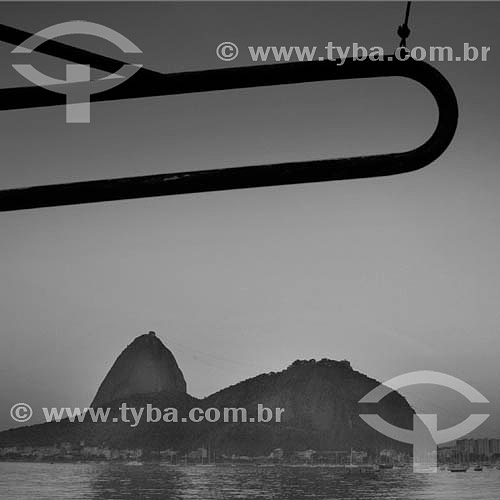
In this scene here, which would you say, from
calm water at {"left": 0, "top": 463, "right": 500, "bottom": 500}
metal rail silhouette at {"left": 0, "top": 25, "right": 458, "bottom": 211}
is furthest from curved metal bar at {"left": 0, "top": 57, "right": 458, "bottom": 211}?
calm water at {"left": 0, "top": 463, "right": 500, "bottom": 500}

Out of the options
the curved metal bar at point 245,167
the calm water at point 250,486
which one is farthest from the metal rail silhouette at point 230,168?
the calm water at point 250,486

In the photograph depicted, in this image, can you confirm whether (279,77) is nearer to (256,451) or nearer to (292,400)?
(292,400)

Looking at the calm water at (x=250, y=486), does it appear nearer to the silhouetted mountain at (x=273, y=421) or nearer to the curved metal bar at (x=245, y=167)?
the silhouetted mountain at (x=273, y=421)

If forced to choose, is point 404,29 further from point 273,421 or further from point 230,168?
point 273,421

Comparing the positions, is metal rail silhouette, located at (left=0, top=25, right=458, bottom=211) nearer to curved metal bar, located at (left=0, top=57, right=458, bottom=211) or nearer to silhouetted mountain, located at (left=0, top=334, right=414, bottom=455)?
curved metal bar, located at (left=0, top=57, right=458, bottom=211)

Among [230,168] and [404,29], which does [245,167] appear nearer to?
[230,168]

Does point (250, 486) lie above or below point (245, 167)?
below

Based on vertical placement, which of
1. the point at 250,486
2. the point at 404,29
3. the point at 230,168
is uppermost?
the point at 404,29

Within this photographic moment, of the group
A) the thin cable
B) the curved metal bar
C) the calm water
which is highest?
the thin cable

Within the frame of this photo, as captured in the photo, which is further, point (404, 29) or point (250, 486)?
point (250, 486)

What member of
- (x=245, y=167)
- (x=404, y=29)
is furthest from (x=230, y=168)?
(x=404, y=29)
